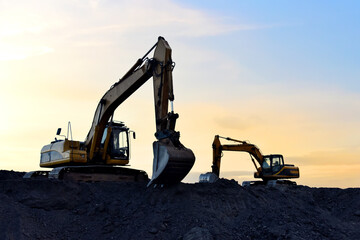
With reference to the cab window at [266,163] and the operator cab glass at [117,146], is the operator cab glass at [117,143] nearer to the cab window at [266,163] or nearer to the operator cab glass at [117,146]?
the operator cab glass at [117,146]

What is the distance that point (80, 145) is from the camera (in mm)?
17219

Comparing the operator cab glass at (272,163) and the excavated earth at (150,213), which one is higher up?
the operator cab glass at (272,163)

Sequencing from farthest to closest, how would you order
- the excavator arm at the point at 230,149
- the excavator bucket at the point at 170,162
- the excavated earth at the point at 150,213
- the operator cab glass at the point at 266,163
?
the operator cab glass at the point at 266,163, the excavator arm at the point at 230,149, the excavator bucket at the point at 170,162, the excavated earth at the point at 150,213

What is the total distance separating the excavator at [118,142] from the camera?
1184 cm

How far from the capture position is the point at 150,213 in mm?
10945

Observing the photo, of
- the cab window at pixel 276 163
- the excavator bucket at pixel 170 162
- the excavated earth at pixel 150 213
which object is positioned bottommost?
the excavated earth at pixel 150 213

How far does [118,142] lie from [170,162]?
6367 mm

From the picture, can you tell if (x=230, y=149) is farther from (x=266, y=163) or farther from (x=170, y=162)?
(x=170, y=162)

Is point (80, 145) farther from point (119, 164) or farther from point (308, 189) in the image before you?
point (308, 189)

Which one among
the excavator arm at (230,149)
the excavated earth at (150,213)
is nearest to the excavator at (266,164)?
the excavator arm at (230,149)

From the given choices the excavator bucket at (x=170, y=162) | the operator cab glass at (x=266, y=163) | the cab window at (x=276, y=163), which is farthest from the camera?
the operator cab glass at (x=266, y=163)

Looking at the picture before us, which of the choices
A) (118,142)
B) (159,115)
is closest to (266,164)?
(118,142)

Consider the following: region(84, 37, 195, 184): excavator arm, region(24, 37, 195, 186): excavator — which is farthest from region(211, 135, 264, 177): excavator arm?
region(84, 37, 195, 184): excavator arm

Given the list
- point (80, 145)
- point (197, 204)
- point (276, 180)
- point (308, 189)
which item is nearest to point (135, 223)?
point (197, 204)
